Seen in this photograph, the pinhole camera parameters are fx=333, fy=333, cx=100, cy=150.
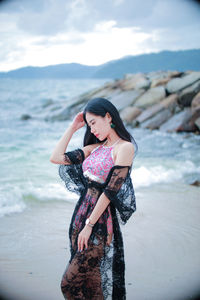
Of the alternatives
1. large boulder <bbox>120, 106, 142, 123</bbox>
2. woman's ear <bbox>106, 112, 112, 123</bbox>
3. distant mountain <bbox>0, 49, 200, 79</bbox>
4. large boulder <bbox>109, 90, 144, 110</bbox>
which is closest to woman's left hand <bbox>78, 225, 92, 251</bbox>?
woman's ear <bbox>106, 112, 112, 123</bbox>

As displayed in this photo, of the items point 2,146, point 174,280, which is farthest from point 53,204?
point 2,146

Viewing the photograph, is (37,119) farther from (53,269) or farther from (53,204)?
(53,269)

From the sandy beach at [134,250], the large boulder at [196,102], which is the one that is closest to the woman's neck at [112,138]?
the sandy beach at [134,250]

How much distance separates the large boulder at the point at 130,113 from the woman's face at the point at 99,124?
13269mm

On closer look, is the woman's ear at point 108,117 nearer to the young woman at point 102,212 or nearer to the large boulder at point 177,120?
the young woman at point 102,212

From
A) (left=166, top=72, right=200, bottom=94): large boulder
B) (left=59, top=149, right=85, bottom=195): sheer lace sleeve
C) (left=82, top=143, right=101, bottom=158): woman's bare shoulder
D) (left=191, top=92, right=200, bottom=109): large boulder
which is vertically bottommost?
(left=191, top=92, right=200, bottom=109): large boulder

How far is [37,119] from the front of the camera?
20.1m

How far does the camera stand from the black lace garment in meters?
2.30

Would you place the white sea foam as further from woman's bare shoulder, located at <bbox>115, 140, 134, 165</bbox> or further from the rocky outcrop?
the rocky outcrop

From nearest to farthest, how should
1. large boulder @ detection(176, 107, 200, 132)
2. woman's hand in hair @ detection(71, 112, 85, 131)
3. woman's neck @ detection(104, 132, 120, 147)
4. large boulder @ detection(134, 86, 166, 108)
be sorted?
woman's neck @ detection(104, 132, 120, 147) < woman's hand in hair @ detection(71, 112, 85, 131) < large boulder @ detection(176, 107, 200, 132) < large boulder @ detection(134, 86, 166, 108)

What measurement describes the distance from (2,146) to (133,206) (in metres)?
9.79

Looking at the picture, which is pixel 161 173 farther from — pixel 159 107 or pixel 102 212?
pixel 159 107

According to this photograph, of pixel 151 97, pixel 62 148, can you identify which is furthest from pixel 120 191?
pixel 151 97

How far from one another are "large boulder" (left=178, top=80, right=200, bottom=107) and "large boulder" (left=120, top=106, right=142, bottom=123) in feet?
6.82
